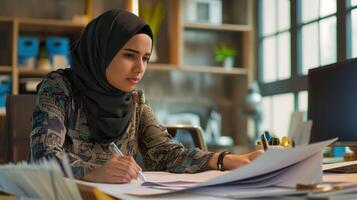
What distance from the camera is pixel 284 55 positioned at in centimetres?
464

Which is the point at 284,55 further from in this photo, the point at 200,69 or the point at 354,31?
the point at 354,31

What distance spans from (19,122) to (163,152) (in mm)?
587

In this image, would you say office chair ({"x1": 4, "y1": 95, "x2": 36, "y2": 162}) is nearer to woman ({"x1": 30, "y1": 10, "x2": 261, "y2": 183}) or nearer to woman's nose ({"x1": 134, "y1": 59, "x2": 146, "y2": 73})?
woman ({"x1": 30, "y1": 10, "x2": 261, "y2": 183})

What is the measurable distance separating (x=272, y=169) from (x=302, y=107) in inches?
139

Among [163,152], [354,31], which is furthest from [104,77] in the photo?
[354,31]

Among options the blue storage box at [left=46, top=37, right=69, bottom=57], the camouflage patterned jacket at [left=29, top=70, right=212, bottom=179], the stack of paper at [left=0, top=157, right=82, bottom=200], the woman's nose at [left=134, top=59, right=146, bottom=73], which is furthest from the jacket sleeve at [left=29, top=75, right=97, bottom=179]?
the blue storage box at [left=46, top=37, right=69, bottom=57]

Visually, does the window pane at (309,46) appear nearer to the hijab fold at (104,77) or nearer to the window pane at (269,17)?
the window pane at (269,17)

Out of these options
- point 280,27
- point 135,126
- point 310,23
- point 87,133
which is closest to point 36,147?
point 87,133

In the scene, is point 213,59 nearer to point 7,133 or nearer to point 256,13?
point 256,13

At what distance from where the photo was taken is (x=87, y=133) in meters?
1.55

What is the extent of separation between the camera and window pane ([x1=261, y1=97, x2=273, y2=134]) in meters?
4.84

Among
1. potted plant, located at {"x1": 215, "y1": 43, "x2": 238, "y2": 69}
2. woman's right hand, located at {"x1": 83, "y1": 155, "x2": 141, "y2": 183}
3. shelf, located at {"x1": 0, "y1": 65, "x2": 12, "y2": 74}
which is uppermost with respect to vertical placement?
potted plant, located at {"x1": 215, "y1": 43, "x2": 238, "y2": 69}

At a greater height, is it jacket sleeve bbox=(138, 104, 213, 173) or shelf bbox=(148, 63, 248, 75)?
shelf bbox=(148, 63, 248, 75)

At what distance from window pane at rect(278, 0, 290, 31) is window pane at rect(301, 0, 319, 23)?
0.22 metres
